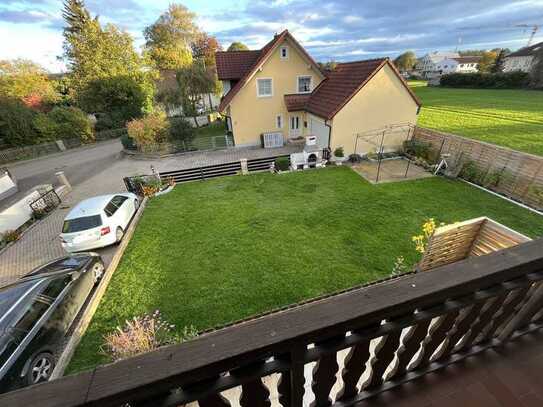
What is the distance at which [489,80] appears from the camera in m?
38.8

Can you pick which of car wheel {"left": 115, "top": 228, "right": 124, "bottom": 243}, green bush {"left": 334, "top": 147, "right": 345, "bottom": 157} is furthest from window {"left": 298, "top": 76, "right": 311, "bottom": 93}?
car wheel {"left": 115, "top": 228, "right": 124, "bottom": 243}

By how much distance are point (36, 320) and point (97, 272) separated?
202cm

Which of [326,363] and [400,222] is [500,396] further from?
[400,222]

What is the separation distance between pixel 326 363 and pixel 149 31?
41.4m

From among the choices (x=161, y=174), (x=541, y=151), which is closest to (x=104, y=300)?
(x=161, y=174)

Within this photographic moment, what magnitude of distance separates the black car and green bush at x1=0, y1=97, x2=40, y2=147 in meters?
20.3

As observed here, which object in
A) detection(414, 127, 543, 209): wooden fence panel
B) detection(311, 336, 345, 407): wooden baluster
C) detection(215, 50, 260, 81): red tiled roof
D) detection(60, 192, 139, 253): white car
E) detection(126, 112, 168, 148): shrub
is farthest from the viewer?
detection(215, 50, 260, 81): red tiled roof

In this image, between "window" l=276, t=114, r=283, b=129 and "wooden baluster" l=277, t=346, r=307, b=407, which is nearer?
"wooden baluster" l=277, t=346, r=307, b=407

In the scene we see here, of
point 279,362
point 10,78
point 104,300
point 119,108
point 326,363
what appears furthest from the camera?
point 119,108

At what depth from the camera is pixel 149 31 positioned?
30703 mm

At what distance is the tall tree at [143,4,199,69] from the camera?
28.3 m

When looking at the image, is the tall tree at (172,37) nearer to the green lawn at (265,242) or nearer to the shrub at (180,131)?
the shrub at (180,131)

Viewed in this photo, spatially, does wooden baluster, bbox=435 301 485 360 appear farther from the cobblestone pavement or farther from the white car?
the white car

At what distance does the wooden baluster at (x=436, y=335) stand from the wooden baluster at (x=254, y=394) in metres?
1.22
